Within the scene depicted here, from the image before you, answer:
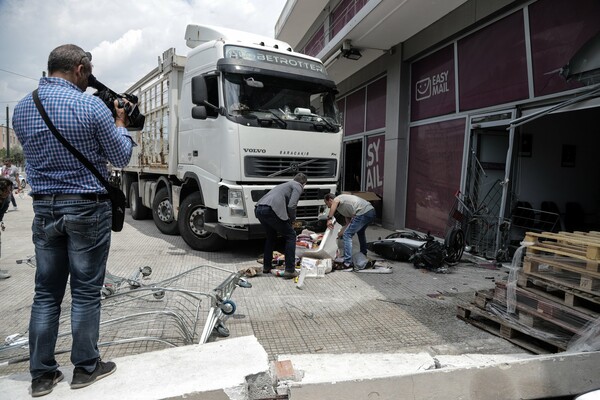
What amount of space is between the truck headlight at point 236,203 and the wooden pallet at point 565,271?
384 centimetres

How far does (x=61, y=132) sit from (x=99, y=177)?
32 cm

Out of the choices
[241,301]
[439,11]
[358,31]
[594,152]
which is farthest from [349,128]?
[241,301]

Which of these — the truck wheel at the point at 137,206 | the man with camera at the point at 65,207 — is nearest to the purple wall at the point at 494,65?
the man with camera at the point at 65,207

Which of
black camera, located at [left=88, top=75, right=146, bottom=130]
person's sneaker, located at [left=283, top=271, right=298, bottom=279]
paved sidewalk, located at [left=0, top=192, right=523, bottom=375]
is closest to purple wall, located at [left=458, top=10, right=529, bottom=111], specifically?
paved sidewalk, located at [left=0, top=192, right=523, bottom=375]

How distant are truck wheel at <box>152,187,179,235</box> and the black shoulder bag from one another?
20.1ft

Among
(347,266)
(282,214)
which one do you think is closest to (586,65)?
(347,266)

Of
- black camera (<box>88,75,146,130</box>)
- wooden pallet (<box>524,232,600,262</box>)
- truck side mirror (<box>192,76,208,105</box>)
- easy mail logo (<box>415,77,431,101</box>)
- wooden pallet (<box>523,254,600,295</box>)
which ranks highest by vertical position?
easy mail logo (<box>415,77,431,101</box>)

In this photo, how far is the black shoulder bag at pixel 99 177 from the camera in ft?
7.38

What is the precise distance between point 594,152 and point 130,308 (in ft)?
32.0

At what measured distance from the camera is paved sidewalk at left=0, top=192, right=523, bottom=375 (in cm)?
366

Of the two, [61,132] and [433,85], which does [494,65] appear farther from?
[61,132]

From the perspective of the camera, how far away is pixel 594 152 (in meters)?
8.84

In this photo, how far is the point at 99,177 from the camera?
7.84 ft

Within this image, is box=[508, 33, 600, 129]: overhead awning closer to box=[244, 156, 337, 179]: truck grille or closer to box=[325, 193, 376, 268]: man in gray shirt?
box=[325, 193, 376, 268]: man in gray shirt
